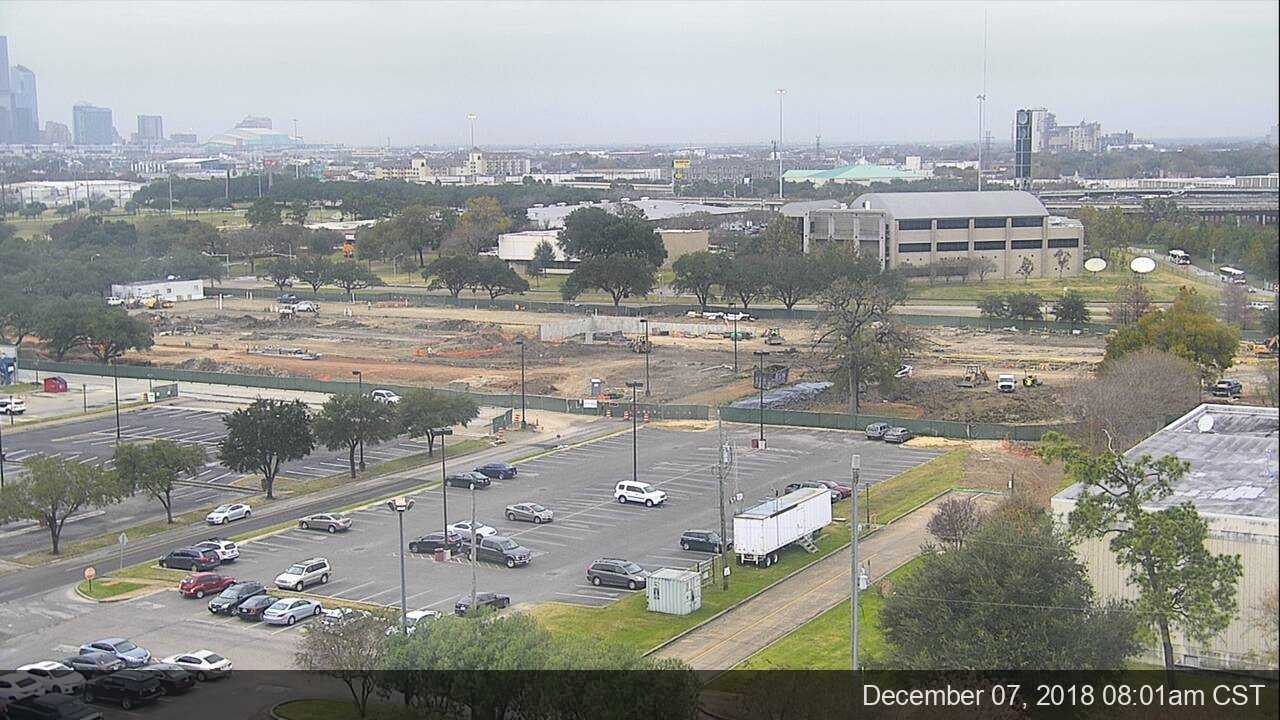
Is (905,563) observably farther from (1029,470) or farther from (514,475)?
(514,475)

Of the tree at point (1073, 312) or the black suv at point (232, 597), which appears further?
the tree at point (1073, 312)

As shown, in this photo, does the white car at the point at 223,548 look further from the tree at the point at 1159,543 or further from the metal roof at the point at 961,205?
the metal roof at the point at 961,205

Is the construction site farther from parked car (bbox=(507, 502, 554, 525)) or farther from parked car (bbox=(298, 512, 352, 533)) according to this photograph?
parked car (bbox=(298, 512, 352, 533))

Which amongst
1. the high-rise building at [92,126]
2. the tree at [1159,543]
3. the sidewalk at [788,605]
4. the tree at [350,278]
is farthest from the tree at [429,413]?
the high-rise building at [92,126]

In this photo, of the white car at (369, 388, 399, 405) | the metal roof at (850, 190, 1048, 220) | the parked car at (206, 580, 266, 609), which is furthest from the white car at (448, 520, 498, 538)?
the metal roof at (850, 190, 1048, 220)

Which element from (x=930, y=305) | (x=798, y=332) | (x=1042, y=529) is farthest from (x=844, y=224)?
(x=1042, y=529)
